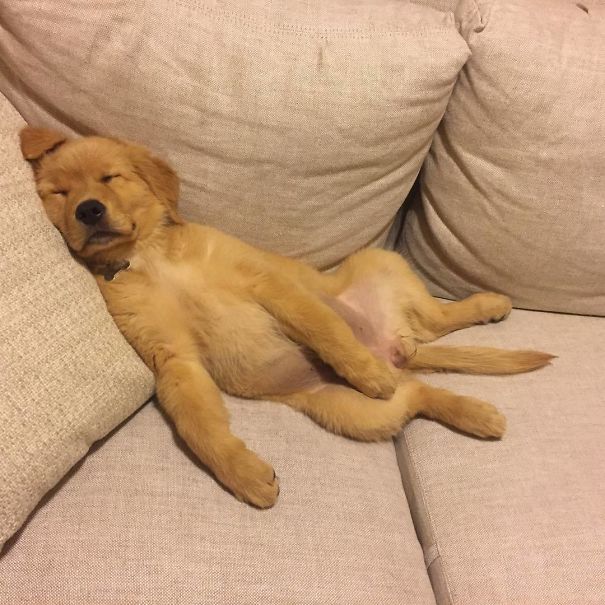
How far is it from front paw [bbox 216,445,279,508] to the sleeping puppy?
0.5 inches

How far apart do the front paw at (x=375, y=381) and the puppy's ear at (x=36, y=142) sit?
3.12 feet

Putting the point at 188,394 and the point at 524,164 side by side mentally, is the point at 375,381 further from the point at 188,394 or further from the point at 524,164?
the point at 524,164

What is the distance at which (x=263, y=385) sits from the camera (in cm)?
150

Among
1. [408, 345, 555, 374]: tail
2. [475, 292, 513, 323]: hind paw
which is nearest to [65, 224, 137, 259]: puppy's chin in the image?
[408, 345, 555, 374]: tail

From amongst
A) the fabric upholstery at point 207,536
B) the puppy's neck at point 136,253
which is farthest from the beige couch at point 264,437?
the puppy's neck at point 136,253

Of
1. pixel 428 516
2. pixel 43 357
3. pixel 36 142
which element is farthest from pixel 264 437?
pixel 36 142

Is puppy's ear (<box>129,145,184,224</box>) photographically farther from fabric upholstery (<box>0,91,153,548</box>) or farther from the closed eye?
fabric upholstery (<box>0,91,153,548</box>)

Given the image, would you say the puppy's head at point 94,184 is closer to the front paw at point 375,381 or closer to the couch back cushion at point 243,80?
the couch back cushion at point 243,80

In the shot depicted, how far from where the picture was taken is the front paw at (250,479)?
124 cm

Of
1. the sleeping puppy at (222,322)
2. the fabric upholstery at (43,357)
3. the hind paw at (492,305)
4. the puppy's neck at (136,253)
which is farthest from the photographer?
the hind paw at (492,305)

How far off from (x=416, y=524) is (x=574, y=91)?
1162 mm

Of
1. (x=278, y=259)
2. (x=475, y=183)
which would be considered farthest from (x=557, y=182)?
(x=278, y=259)

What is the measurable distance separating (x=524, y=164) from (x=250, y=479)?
1.08 meters

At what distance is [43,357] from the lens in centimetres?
118
